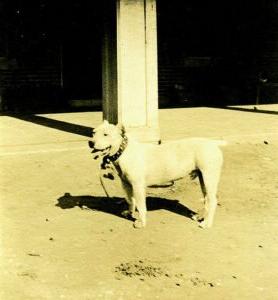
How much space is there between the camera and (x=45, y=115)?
14711mm

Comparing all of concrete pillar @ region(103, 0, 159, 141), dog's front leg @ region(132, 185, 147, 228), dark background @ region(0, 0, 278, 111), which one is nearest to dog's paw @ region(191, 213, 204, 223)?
dog's front leg @ region(132, 185, 147, 228)

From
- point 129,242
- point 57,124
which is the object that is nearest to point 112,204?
point 129,242

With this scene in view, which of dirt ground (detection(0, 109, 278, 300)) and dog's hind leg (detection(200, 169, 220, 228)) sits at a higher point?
dog's hind leg (detection(200, 169, 220, 228))

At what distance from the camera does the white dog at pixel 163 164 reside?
584 centimetres

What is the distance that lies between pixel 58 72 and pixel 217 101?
5.32 metres

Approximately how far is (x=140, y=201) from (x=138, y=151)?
54 cm

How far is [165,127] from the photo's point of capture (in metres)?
12.3

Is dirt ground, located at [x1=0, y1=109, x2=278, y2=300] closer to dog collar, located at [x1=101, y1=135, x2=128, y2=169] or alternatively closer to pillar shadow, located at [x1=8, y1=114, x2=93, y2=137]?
dog collar, located at [x1=101, y1=135, x2=128, y2=169]

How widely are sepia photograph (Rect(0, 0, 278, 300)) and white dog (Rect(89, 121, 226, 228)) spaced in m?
0.02

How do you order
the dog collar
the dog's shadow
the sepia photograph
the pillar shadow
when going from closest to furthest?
the sepia photograph
the dog collar
the dog's shadow
the pillar shadow

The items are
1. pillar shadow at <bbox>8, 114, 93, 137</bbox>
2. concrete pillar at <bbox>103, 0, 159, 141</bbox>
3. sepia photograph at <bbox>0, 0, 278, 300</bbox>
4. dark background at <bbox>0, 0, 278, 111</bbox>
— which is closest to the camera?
sepia photograph at <bbox>0, 0, 278, 300</bbox>

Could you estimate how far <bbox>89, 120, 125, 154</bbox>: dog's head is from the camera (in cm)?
562

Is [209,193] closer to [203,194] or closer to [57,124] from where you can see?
[203,194]

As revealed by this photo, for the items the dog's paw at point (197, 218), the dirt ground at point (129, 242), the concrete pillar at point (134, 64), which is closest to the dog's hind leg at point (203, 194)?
the dog's paw at point (197, 218)
